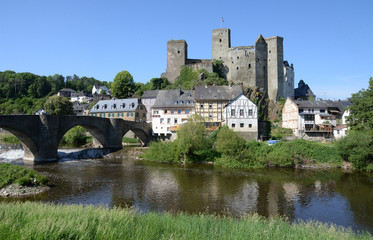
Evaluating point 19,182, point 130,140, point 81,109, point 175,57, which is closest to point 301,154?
point 19,182

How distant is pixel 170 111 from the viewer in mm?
49625

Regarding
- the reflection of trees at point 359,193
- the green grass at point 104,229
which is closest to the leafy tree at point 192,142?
the reflection of trees at point 359,193

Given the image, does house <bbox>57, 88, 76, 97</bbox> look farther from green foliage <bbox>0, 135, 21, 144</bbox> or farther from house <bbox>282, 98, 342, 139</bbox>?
house <bbox>282, 98, 342, 139</bbox>

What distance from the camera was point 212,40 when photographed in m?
67.0

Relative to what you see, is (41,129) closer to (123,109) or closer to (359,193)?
(123,109)

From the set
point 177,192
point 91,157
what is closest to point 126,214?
point 177,192

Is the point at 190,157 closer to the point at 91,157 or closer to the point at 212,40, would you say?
the point at 91,157

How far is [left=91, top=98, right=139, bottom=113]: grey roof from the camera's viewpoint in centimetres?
5558

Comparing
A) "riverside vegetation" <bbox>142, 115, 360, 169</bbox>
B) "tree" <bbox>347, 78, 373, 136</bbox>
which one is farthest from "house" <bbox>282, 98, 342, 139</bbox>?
"riverside vegetation" <bbox>142, 115, 360, 169</bbox>

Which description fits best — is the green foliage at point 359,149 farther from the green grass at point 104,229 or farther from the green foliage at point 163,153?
the green grass at point 104,229

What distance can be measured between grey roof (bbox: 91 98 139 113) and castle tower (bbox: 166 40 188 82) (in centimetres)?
1444

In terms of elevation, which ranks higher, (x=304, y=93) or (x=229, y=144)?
(x=304, y=93)

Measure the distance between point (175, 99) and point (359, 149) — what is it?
29920 mm

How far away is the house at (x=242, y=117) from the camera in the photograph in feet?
142
